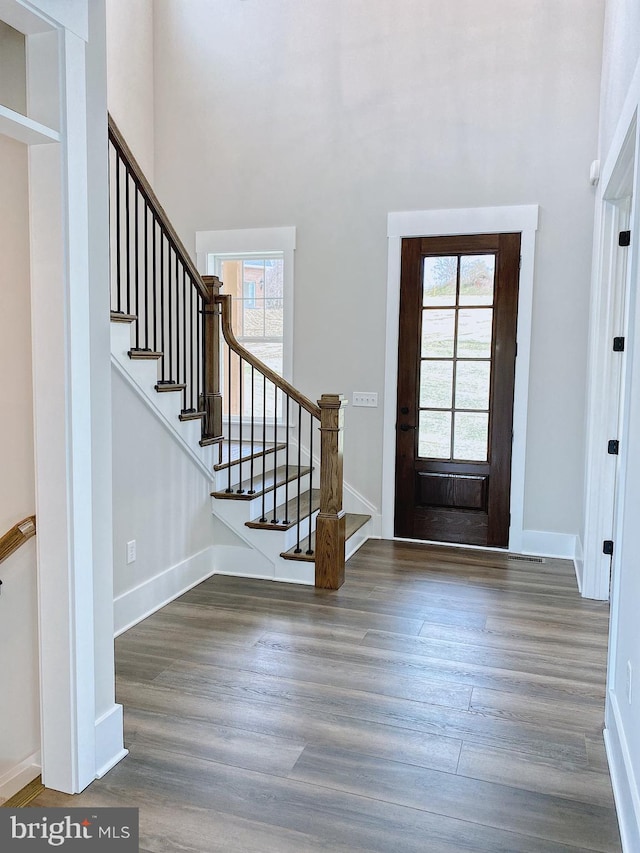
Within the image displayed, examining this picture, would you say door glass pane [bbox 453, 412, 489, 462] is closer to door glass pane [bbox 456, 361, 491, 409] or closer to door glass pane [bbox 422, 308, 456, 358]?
door glass pane [bbox 456, 361, 491, 409]

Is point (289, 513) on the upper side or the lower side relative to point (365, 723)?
upper

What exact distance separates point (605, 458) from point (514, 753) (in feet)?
6.57

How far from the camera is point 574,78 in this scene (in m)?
4.33

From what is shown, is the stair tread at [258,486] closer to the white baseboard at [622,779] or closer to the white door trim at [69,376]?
the white door trim at [69,376]

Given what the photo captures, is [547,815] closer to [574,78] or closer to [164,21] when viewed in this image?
[574,78]

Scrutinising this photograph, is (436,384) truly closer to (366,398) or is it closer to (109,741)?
(366,398)

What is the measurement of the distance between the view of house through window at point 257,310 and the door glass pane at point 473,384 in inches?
56.9

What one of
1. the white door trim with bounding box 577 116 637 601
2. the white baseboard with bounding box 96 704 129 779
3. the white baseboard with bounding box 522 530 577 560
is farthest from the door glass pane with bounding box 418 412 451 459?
the white baseboard with bounding box 96 704 129 779

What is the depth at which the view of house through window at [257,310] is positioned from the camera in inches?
207

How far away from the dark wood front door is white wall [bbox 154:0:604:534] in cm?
20

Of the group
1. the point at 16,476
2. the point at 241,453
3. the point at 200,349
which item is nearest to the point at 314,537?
the point at 241,453

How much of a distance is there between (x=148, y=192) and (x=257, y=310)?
2.09 meters
